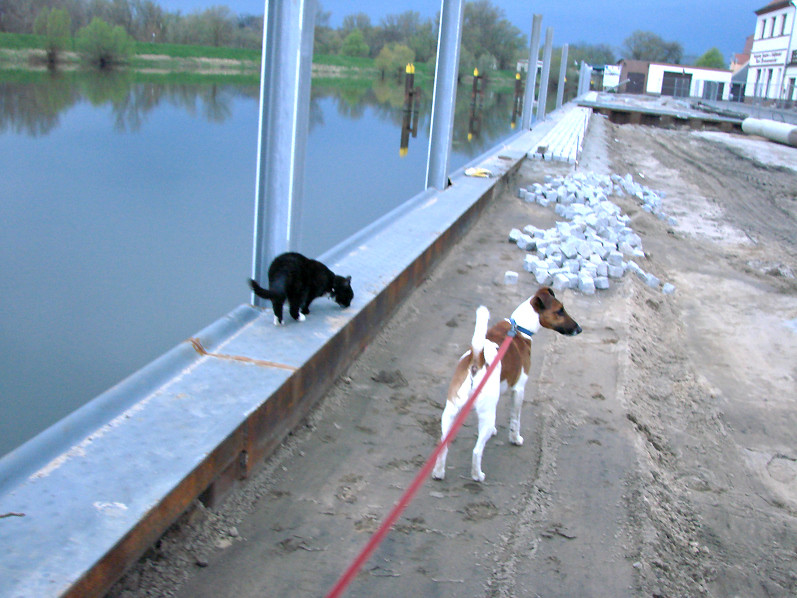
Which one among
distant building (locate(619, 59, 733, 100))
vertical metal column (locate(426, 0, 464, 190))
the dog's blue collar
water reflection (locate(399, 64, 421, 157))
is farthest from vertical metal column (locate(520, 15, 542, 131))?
distant building (locate(619, 59, 733, 100))

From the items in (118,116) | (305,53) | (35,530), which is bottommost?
(35,530)

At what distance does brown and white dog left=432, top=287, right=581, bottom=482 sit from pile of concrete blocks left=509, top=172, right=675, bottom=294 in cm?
329

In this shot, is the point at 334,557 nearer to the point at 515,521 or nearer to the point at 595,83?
the point at 515,521

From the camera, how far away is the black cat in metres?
4.59

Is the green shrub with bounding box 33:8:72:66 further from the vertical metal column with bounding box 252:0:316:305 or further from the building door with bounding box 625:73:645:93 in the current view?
the building door with bounding box 625:73:645:93

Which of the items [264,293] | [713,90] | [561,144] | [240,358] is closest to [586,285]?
[264,293]

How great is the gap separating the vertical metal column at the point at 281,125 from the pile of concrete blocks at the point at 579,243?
3372 mm

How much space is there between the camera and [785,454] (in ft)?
16.4

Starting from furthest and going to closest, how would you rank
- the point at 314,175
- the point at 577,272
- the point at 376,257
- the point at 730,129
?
the point at 730,129, the point at 314,175, the point at 577,272, the point at 376,257

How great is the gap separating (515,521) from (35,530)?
2121 millimetres

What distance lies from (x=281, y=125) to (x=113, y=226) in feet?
9.33

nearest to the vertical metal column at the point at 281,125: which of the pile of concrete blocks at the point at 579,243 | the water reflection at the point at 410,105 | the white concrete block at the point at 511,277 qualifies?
the white concrete block at the point at 511,277

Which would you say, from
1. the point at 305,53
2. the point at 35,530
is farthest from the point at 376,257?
the point at 35,530

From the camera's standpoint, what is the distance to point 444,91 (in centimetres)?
1031
